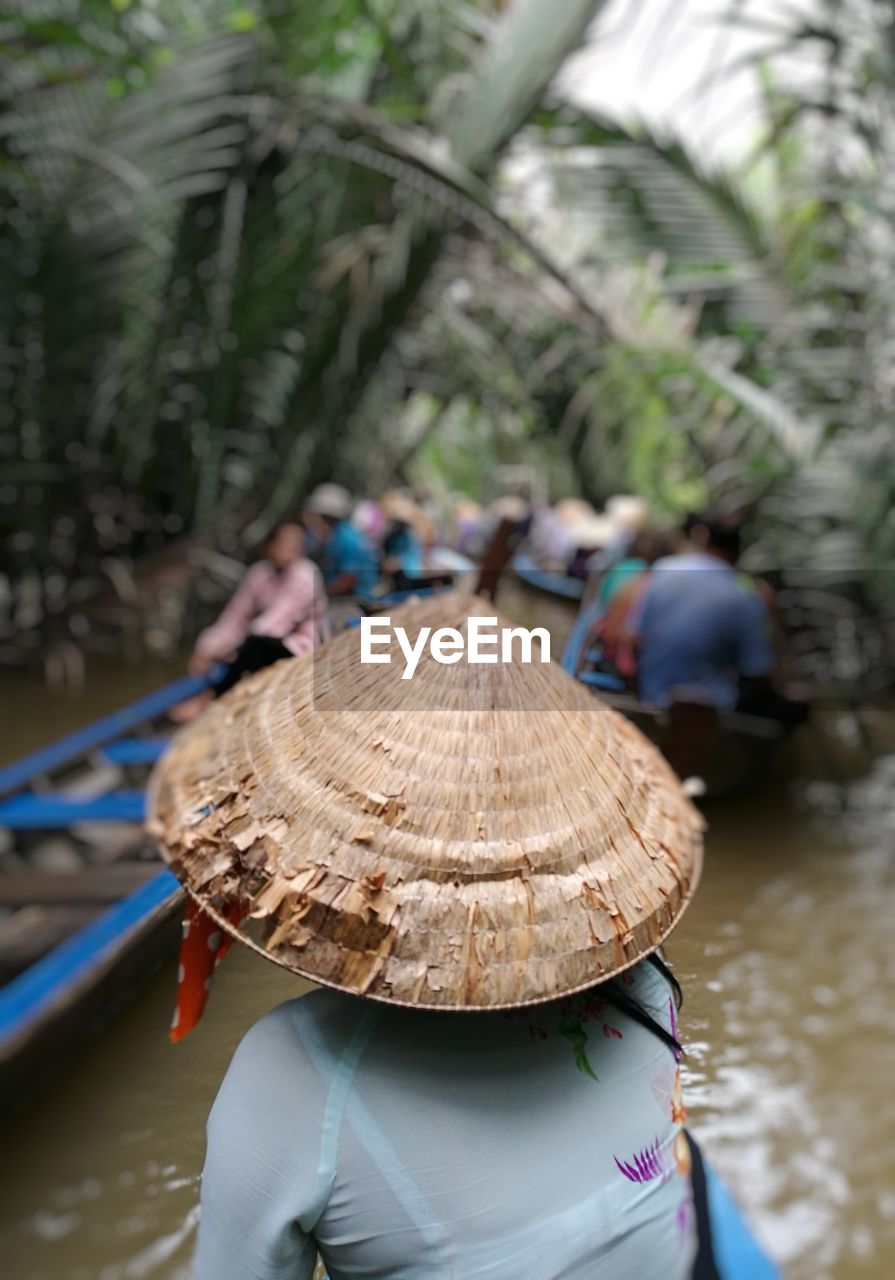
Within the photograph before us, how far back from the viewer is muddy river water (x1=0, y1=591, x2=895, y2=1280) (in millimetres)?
707

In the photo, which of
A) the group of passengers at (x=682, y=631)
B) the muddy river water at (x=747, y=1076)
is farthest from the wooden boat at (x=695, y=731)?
the muddy river water at (x=747, y=1076)

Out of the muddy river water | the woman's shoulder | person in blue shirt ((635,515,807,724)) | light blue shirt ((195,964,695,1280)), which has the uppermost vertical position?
person in blue shirt ((635,515,807,724))

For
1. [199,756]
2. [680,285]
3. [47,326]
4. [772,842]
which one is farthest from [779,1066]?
[47,326]

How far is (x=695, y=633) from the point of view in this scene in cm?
156

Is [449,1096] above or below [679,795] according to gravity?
below

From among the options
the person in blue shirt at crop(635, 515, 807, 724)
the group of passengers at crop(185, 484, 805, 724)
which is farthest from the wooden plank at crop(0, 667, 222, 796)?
the person in blue shirt at crop(635, 515, 807, 724)

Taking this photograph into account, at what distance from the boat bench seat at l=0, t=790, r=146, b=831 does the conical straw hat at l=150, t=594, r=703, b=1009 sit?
Result: 101 inches

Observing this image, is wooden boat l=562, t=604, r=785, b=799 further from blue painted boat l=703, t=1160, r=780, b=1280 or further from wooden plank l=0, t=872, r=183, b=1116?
wooden plank l=0, t=872, r=183, b=1116

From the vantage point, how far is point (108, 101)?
5.57m

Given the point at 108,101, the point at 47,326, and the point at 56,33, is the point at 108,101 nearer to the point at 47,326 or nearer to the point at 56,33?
the point at 47,326

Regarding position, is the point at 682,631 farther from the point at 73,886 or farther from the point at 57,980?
the point at 73,886

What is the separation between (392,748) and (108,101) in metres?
6.18

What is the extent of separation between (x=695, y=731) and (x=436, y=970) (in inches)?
33.2

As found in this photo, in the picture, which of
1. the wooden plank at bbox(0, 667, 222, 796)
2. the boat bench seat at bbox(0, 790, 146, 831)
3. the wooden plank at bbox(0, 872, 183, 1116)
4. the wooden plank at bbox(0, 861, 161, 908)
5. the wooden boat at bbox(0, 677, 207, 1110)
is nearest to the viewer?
the wooden boat at bbox(0, 677, 207, 1110)
